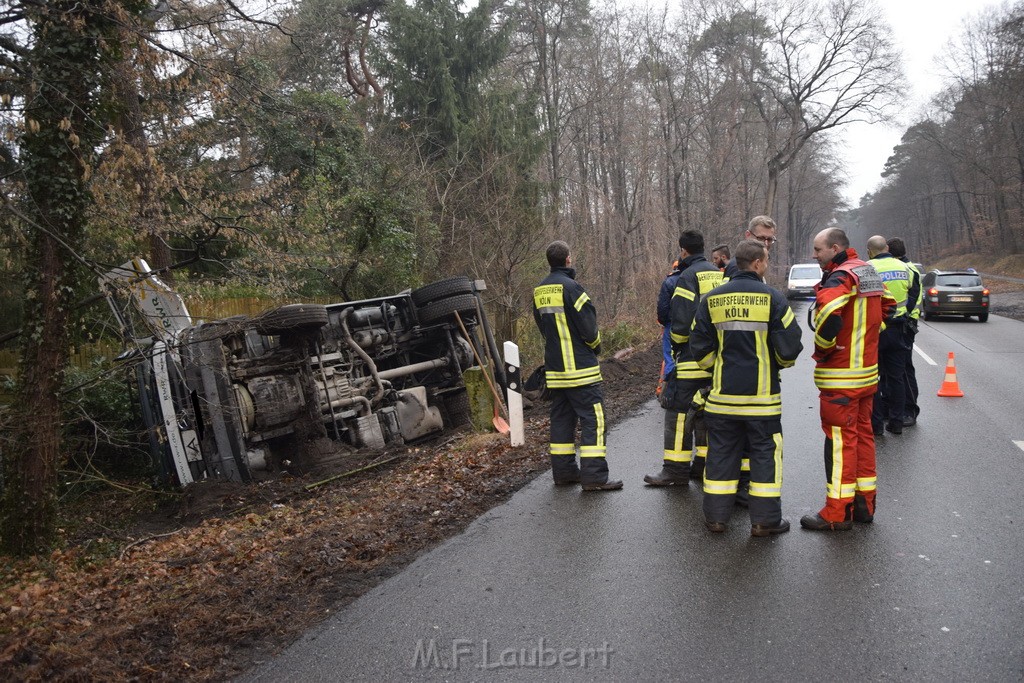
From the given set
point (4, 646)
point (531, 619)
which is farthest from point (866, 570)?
point (4, 646)

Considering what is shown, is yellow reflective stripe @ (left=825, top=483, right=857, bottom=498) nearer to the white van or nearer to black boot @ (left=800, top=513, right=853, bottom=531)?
black boot @ (left=800, top=513, right=853, bottom=531)

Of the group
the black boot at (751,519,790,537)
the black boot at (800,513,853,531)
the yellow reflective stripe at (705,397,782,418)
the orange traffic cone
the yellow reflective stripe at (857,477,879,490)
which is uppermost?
the yellow reflective stripe at (705,397,782,418)

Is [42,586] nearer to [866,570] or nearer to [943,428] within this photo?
[866,570]

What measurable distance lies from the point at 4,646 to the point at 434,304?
6.79 m

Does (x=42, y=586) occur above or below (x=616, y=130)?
below

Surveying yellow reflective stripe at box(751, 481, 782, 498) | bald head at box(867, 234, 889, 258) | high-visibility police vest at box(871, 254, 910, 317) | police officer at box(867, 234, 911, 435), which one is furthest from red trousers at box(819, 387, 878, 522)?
bald head at box(867, 234, 889, 258)

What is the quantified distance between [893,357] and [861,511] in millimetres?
3415

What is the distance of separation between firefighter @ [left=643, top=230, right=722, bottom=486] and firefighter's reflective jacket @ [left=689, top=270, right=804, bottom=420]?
651mm

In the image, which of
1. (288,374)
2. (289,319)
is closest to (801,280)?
(288,374)

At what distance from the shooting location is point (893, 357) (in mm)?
8336

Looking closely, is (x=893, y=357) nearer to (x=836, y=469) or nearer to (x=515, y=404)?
(x=836, y=469)

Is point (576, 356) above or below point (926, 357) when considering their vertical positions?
above

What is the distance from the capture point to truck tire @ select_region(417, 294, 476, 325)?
10.5 m

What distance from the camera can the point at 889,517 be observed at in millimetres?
5602
